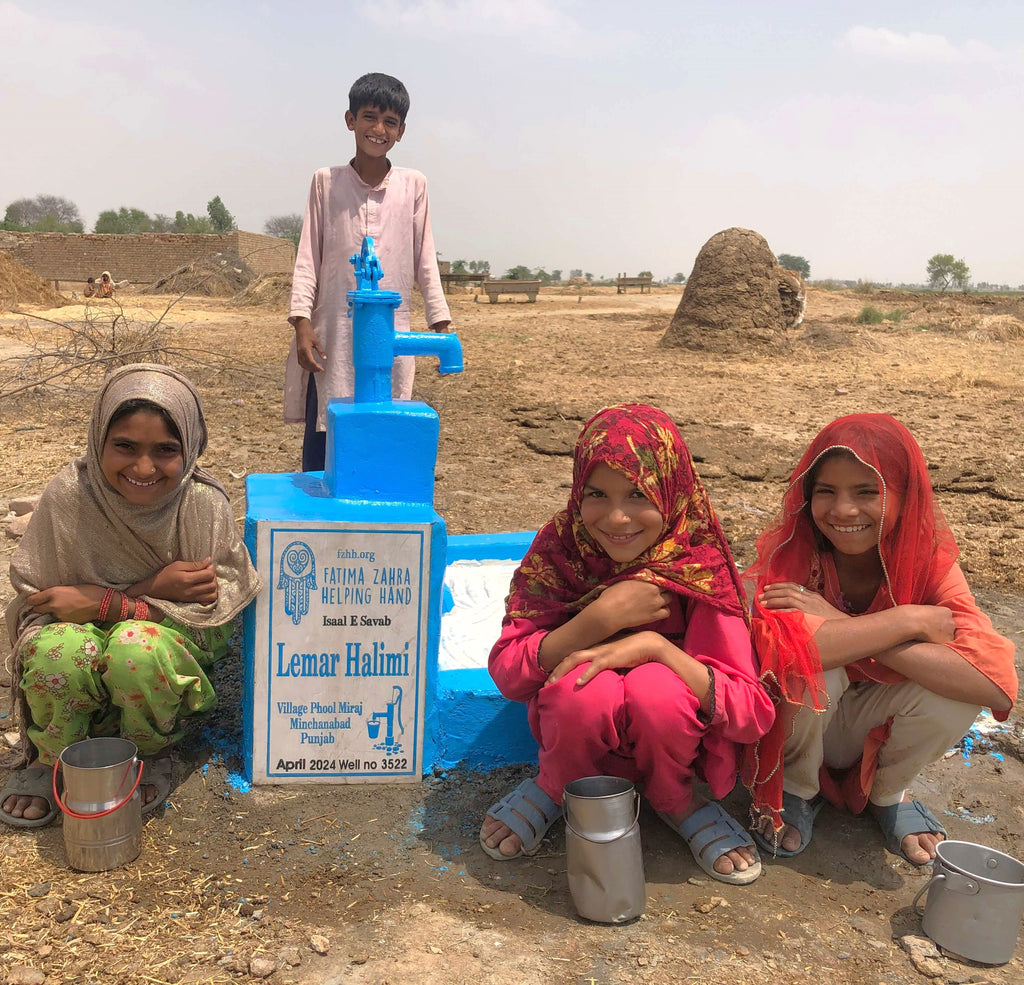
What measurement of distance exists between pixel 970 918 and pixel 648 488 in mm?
1053

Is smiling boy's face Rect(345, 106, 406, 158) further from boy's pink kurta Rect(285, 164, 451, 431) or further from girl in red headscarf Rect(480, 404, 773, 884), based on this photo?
girl in red headscarf Rect(480, 404, 773, 884)

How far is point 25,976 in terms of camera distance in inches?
67.9

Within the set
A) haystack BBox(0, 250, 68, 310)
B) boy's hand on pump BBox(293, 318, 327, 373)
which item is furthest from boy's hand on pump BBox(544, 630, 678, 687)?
haystack BBox(0, 250, 68, 310)

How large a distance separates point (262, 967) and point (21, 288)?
20624 mm

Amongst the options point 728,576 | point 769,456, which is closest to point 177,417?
point 728,576

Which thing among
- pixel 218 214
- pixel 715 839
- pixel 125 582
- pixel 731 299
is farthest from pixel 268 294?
pixel 218 214

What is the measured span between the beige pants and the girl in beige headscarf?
136 centimetres

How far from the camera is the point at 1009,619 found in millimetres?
3646

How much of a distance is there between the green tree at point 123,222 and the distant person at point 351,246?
207 feet

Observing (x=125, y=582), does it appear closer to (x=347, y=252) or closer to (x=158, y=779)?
(x=158, y=779)

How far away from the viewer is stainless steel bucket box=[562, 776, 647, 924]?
1.89m

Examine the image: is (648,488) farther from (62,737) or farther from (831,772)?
(62,737)

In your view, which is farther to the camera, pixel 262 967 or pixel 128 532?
pixel 128 532

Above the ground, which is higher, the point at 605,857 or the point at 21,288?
the point at 21,288
